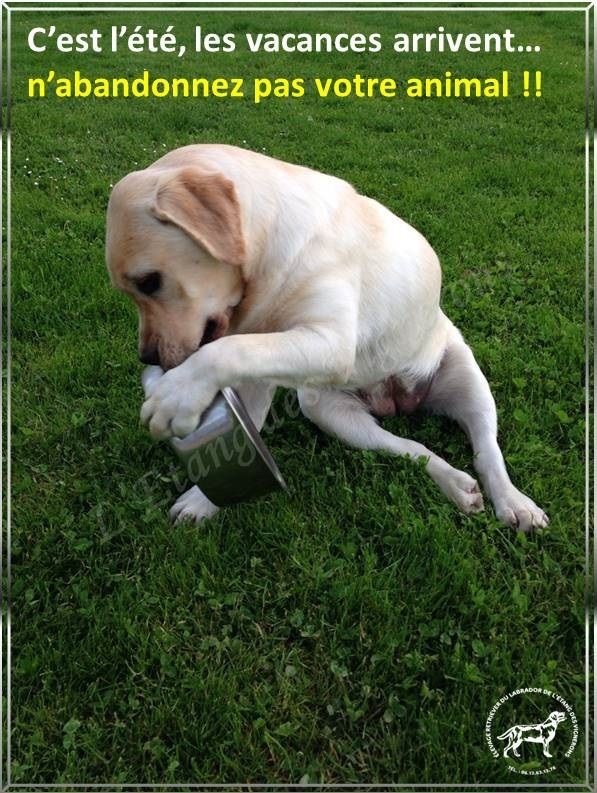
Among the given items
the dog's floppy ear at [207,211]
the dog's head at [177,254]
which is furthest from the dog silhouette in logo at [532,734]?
the dog's floppy ear at [207,211]

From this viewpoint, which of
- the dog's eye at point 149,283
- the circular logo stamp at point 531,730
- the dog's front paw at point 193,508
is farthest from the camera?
the dog's front paw at point 193,508

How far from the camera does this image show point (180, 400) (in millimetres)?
2711

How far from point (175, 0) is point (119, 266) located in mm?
1452

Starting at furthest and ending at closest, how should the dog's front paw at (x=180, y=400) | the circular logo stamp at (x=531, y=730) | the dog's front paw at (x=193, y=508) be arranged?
1. the dog's front paw at (x=193, y=508)
2. the dog's front paw at (x=180, y=400)
3. the circular logo stamp at (x=531, y=730)

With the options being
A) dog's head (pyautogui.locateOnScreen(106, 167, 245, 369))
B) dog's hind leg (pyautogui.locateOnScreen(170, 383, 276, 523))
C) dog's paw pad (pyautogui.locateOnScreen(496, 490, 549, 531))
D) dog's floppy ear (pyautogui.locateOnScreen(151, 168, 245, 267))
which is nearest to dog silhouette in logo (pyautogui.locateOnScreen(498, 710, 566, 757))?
dog's paw pad (pyautogui.locateOnScreen(496, 490, 549, 531))

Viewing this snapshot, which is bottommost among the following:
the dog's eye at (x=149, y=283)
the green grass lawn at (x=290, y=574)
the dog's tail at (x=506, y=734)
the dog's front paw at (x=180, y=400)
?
the dog's tail at (x=506, y=734)

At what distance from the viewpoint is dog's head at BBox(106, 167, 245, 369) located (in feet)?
9.12

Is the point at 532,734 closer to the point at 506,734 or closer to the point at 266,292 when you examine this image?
the point at 506,734

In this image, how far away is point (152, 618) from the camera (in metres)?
2.77

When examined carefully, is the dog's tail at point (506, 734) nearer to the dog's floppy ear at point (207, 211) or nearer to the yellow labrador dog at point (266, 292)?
the yellow labrador dog at point (266, 292)

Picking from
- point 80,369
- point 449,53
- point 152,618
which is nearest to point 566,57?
point 449,53

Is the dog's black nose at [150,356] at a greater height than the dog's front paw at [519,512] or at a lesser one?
greater

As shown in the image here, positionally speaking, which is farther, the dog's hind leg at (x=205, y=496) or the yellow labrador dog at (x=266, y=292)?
the dog's hind leg at (x=205, y=496)

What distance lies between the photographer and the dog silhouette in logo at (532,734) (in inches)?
91.8
